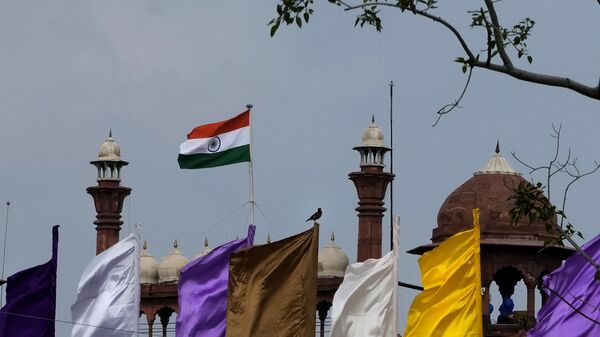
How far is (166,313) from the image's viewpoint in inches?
2141

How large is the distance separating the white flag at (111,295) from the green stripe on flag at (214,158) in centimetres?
164

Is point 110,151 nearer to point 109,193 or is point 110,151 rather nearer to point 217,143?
point 109,193

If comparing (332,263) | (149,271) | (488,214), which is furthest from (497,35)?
(149,271)

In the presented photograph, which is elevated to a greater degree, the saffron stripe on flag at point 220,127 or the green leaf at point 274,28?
the saffron stripe on flag at point 220,127

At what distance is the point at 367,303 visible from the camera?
3244 cm

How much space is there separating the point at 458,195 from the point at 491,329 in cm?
318

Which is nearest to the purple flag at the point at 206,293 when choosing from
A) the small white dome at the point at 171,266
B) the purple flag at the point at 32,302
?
the purple flag at the point at 32,302

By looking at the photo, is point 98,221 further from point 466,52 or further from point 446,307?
point 466,52

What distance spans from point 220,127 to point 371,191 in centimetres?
1672

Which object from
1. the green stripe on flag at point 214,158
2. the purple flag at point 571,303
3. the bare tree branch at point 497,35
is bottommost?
the purple flag at point 571,303

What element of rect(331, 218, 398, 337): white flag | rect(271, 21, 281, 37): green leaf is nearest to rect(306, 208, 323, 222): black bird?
rect(331, 218, 398, 337): white flag

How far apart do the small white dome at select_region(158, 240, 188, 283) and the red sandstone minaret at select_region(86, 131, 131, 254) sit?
8.03 feet

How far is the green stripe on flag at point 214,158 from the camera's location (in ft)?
112

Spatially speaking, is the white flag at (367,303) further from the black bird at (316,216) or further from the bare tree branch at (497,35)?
the bare tree branch at (497,35)
